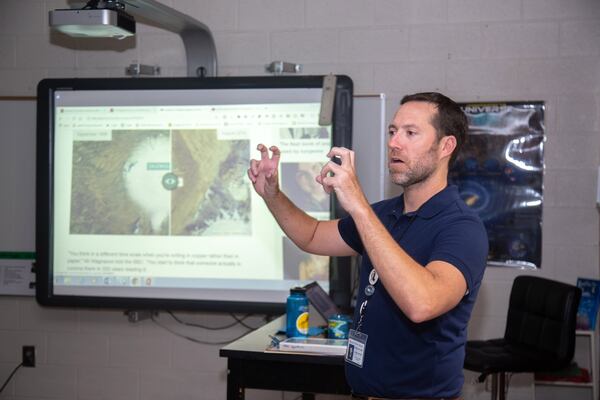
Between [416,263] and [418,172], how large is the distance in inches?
15.2

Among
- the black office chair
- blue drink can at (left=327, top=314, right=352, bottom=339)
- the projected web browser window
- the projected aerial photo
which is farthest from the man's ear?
the projected aerial photo

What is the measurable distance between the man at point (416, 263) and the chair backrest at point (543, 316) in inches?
57.1

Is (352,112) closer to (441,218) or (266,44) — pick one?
(266,44)

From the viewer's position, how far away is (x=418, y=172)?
2.11m

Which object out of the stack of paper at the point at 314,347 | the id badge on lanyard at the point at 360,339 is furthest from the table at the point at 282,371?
the id badge on lanyard at the point at 360,339

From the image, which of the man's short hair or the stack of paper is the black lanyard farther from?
the stack of paper

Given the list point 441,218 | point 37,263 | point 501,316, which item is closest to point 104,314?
point 37,263

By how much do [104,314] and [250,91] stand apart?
1489 millimetres

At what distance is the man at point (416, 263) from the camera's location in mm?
1804

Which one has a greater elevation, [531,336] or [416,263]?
[416,263]

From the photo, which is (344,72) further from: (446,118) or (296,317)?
(446,118)

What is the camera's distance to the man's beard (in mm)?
2104

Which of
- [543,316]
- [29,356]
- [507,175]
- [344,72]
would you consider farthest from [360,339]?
[29,356]

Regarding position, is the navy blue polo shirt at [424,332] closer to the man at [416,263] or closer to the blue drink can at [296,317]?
the man at [416,263]
